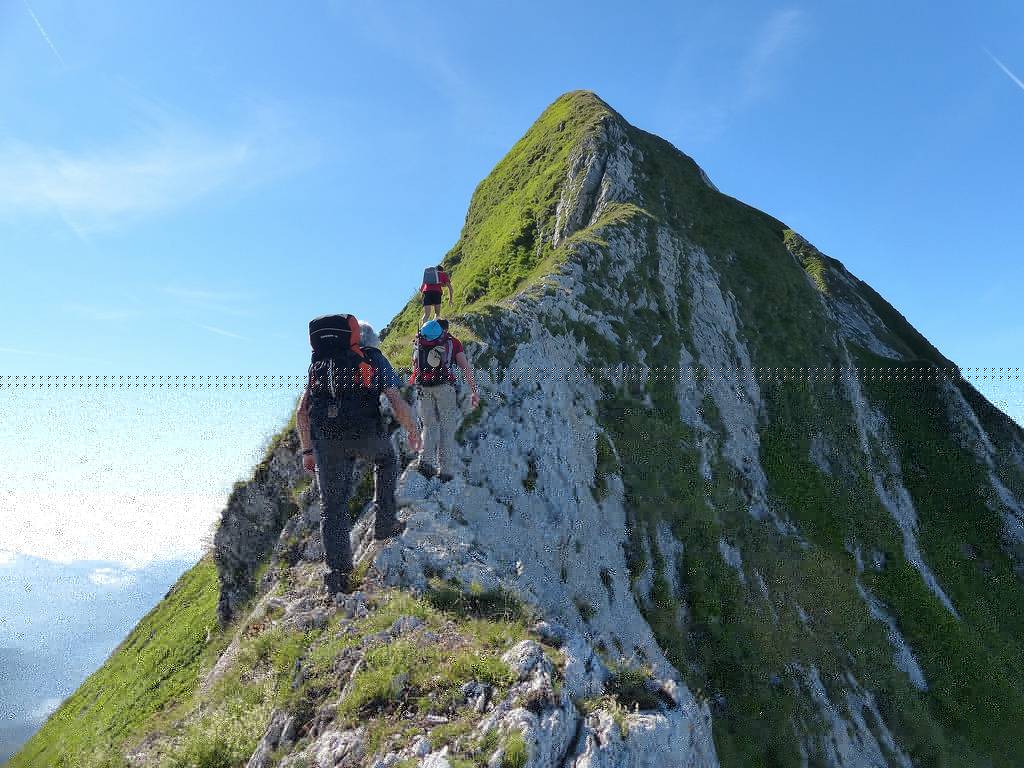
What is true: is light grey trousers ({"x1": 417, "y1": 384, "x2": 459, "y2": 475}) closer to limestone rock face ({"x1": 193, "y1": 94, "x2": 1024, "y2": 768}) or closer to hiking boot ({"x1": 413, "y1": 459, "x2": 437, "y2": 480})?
hiking boot ({"x1": 413, "y1": 459, "x2": 437, "y2": 480})

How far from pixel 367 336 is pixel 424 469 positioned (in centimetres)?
432

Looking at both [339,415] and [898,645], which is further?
[898,645]

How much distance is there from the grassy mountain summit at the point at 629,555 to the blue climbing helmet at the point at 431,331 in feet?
10.8

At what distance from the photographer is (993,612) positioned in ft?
116

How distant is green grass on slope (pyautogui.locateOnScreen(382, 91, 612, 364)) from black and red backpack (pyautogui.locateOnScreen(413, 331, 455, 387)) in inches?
617

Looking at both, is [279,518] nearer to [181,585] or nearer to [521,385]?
[521,385]

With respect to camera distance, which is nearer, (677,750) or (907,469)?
(677,750)

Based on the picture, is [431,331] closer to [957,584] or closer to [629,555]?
[629,555]

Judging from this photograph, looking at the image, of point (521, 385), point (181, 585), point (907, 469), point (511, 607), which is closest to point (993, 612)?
point (907, 469)

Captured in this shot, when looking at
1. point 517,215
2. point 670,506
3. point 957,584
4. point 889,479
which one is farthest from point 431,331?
point 957,584

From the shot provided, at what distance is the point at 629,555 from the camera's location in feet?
59.2

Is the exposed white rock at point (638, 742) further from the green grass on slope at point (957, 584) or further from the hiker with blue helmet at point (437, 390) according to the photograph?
the green grass on slope at point (957, 584)

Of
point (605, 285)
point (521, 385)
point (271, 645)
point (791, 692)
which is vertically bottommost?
point (791, 692)

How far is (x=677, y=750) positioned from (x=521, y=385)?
11.0m
